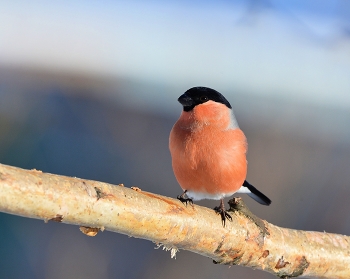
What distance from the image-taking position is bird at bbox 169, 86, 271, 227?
1325 mm

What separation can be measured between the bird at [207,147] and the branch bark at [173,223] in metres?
0.11

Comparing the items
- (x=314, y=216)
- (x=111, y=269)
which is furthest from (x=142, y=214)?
(x=314, y=216)

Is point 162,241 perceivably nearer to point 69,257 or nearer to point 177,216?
point 177,216

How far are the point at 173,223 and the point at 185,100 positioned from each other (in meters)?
0.43

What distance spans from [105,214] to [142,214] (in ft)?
0.28

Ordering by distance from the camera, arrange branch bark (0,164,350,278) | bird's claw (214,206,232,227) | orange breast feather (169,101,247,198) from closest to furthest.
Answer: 1. branch bark (0,164,350,278)
2. bird's claw (214,206,232,227)
3. orange breast feather (169,101,247,198)

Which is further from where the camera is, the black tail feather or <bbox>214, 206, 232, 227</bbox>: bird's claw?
the black tail feather

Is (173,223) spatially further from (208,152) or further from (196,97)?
(196,97)

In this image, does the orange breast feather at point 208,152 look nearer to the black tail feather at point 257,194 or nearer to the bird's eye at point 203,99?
the bird's eye at point 203,99

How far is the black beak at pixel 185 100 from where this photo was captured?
4.51 feet

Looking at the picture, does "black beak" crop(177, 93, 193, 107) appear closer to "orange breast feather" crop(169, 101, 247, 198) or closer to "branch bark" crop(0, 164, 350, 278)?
"orange breast feather" crop(169, 101, 247, 198)

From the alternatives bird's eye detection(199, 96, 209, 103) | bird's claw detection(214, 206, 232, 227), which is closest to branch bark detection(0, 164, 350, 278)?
bird's claw detection(214, 206, 232, 227)

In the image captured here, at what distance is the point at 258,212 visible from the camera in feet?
7.85

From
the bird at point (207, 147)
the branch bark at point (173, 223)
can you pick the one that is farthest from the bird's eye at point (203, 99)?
the branch bark at point (173, 223)
